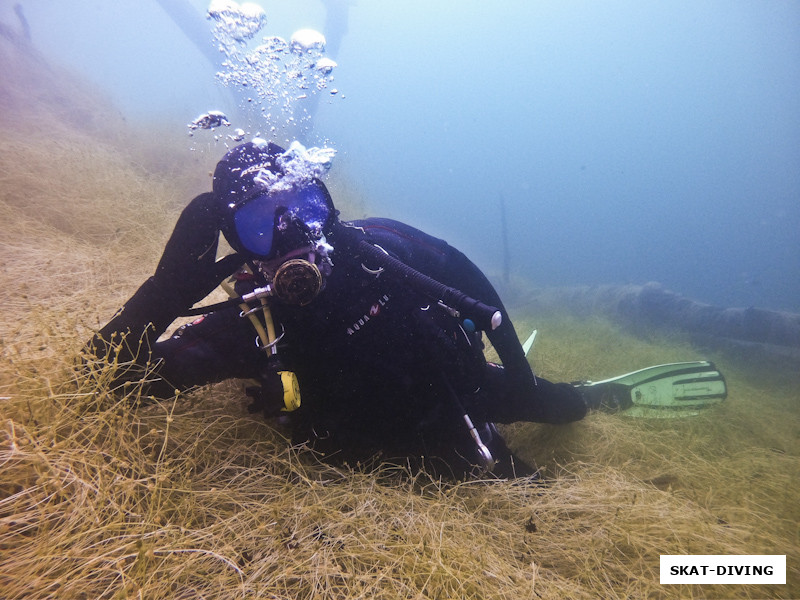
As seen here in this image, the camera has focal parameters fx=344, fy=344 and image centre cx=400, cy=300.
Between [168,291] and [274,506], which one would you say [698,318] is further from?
[168,291]

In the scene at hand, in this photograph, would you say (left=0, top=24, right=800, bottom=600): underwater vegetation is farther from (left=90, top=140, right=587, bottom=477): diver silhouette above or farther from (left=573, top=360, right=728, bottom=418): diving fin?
(left=573, top=360, right=728, bottom=418): diving fin

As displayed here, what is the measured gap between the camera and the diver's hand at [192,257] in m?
1.94

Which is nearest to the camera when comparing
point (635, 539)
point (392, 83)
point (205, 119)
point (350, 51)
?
point (635, 539)

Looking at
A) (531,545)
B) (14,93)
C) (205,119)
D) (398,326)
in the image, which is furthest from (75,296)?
(14,93)

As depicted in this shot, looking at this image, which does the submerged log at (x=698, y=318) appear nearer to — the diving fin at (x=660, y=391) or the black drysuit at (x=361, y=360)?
the diving fin at (x=660, y=391)

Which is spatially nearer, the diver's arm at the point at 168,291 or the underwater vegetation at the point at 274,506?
the underwater vegetation at the point at 274,506

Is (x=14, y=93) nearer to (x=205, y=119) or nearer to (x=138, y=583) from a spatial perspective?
(x=205, y=119)

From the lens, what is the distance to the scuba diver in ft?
6.35

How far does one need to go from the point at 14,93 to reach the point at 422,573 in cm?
1598

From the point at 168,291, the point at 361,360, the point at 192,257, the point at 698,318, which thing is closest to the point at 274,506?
the point at 361,360

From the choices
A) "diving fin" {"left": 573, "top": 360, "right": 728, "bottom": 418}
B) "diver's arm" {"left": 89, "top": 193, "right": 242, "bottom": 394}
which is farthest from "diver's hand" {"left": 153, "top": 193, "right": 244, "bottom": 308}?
"diving fin" {"left": 573, "top": 360, "right": 728, "bottom": 418}

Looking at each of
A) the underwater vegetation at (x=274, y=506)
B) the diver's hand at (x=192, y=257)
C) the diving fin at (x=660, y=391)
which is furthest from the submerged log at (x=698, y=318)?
the diver's hand at (x=192, y=257)

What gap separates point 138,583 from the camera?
3.69ft

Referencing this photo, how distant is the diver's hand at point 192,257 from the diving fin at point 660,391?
440 cm
